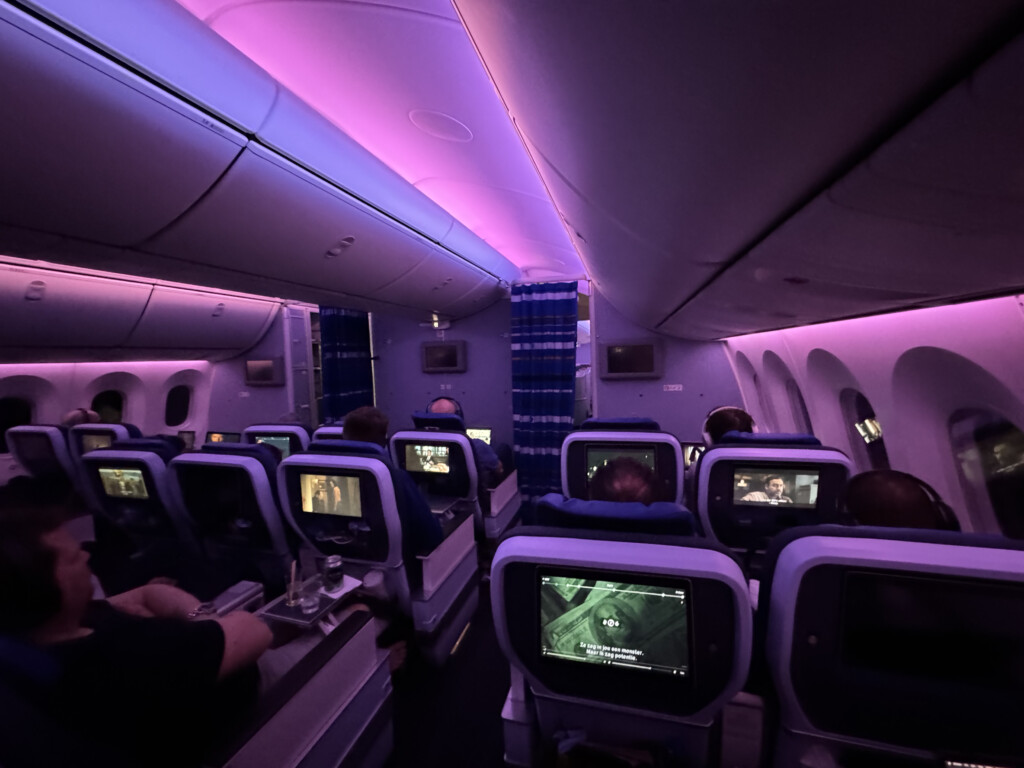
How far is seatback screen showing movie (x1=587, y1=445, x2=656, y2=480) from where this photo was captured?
11.6 feet

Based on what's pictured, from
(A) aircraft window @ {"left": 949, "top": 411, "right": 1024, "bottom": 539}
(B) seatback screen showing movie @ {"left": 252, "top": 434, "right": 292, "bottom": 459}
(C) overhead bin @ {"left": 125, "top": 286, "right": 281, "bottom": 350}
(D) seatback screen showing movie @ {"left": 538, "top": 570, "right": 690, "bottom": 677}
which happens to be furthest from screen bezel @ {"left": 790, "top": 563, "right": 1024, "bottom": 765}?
(C) overhead bin @ {"left": 125, "top": 286, "right": 281, "bottom": 350}

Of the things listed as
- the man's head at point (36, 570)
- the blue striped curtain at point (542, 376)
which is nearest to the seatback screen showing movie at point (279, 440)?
the blue striped curtain at point (542, 376)

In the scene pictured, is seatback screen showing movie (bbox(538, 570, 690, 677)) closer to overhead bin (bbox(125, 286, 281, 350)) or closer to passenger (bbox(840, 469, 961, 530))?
passenger (bbox(840, 469, 961, 530))

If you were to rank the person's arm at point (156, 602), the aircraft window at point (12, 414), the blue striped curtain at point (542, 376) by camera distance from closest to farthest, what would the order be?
the person's arm at point (156, 602)
the aircraft window at point (12, 414)
the blue striped curtain at point (542, 376)

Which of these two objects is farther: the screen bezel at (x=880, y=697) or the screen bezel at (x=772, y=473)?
the screen bezel at (x=772, y=473)

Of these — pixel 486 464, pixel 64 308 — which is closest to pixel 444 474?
pixel 486 464

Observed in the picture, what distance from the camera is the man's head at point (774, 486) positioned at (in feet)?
8.95

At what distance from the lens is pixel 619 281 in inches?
145

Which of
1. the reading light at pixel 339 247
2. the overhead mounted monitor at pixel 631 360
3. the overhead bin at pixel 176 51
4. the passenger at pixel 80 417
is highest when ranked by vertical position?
the overhead bin at pixel 176 51

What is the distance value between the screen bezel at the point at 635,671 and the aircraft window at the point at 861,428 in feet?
12.3

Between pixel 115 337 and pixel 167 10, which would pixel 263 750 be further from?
pixel 115 337

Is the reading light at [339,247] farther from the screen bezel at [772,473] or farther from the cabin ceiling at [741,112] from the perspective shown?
the screen bezel at [772,473]

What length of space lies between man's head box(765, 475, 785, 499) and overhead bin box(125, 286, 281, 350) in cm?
723

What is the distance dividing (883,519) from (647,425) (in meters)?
2.30
